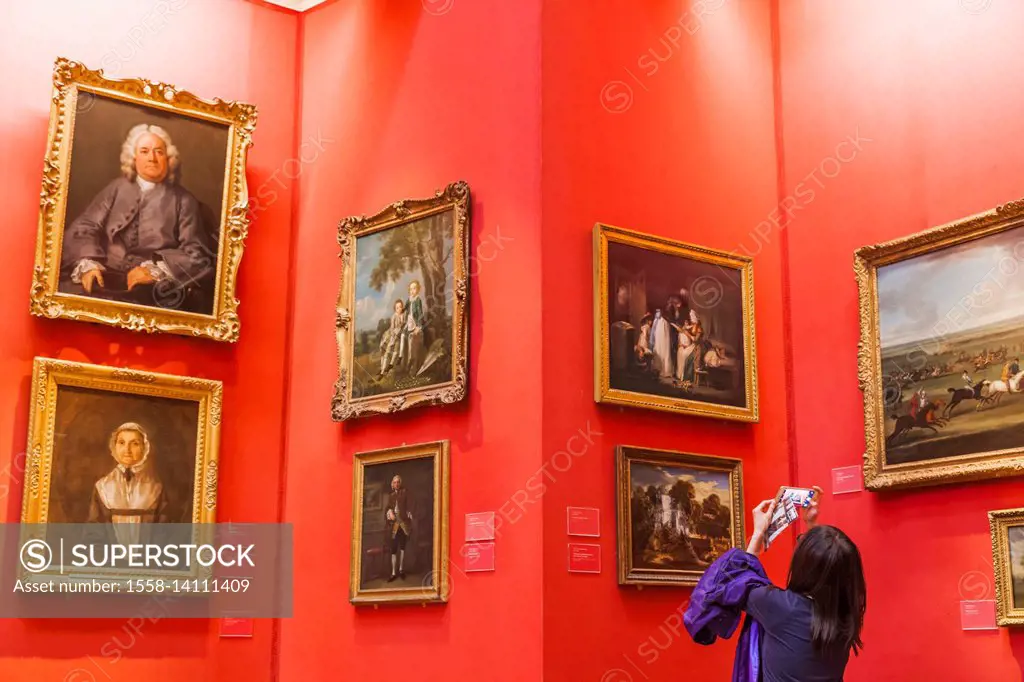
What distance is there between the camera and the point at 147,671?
435 inches

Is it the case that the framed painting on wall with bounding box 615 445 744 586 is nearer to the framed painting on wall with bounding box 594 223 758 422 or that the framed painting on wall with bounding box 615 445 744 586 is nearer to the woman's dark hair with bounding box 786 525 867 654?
the framed painting on wall with bounding box 594 223 758 422

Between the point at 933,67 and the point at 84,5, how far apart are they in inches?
294

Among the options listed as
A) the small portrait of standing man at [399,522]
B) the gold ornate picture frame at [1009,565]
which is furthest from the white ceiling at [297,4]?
the gold ornate picture frame at [1009,565]

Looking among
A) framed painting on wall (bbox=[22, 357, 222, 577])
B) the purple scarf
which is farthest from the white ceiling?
the purple scarf

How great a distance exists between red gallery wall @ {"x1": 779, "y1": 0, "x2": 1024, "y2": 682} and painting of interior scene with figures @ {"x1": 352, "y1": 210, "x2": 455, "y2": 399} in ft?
10.1

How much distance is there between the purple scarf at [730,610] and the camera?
6781 mm

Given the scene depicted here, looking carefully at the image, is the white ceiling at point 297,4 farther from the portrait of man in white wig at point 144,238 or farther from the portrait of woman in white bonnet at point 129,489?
the portrait of woman in white bonnet at point 129,489

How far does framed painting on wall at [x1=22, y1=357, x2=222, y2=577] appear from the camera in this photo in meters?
10.9

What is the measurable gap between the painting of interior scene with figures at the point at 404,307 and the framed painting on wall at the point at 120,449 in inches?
62.8

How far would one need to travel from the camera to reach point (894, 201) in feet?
34.4

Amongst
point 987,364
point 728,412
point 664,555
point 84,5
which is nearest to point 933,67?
point 987,364

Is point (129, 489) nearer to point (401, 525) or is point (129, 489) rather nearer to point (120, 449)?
point (120, 449)

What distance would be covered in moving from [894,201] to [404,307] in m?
4.16

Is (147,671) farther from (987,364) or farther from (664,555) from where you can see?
(987,364)
